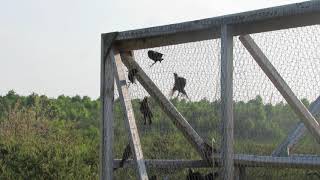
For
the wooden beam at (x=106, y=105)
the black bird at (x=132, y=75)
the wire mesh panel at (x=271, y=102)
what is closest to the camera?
the wire mesh panel at (x=271, y=102)

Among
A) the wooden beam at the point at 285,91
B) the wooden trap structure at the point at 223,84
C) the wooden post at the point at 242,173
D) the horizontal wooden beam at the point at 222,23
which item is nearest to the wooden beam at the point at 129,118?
the wooden trap structure at the point at 223,84

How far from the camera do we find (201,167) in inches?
201

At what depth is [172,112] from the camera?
5.29m

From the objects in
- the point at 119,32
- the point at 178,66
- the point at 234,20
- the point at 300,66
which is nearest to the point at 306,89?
the point at 300,66

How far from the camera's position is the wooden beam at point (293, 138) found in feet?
15.2

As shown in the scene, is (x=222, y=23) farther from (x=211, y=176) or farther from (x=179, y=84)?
(x=211, y=176)

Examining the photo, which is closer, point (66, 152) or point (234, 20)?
point (234, 20)

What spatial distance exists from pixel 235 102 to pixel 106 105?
144cm

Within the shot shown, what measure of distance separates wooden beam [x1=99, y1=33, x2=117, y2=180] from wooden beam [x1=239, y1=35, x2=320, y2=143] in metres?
1.51

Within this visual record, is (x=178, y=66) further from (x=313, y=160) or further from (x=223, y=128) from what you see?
(x=313, y=160)

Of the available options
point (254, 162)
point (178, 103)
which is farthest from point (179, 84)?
point (254, 162)

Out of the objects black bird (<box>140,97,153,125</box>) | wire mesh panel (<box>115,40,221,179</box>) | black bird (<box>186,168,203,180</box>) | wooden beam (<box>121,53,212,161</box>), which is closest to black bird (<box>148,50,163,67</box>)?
wire mesh panel (<box>115,40,221,179</box>)

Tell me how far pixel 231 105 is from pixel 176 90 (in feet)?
1.87

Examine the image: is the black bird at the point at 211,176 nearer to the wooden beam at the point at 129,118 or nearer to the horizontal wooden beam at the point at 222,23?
the wooden beam at the point at 129,118
